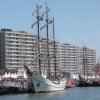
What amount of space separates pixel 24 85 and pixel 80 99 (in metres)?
27.0

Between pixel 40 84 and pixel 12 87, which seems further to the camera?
pixel 40 84

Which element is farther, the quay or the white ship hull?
the white ship hull

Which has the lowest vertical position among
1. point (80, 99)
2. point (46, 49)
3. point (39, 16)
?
point (80, 99)

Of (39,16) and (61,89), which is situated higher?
(39,16)

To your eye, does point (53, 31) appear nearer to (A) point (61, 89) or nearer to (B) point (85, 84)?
(A) point (61, 89)

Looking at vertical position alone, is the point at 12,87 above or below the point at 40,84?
below

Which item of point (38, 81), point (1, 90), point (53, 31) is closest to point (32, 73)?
point (38, 81)

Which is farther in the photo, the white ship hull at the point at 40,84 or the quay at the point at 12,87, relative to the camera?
the white ship hull at the point at 40,84

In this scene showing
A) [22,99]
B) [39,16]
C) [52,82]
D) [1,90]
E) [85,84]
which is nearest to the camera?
[22,99]

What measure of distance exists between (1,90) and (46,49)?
28346 millimetres

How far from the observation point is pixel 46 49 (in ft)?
384

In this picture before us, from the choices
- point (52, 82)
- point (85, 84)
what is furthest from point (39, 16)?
point (85, 84)

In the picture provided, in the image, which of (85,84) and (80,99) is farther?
(85,84)

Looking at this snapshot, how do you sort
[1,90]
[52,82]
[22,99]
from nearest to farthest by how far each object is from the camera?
[22,99] → [1,90] → [52,82]
